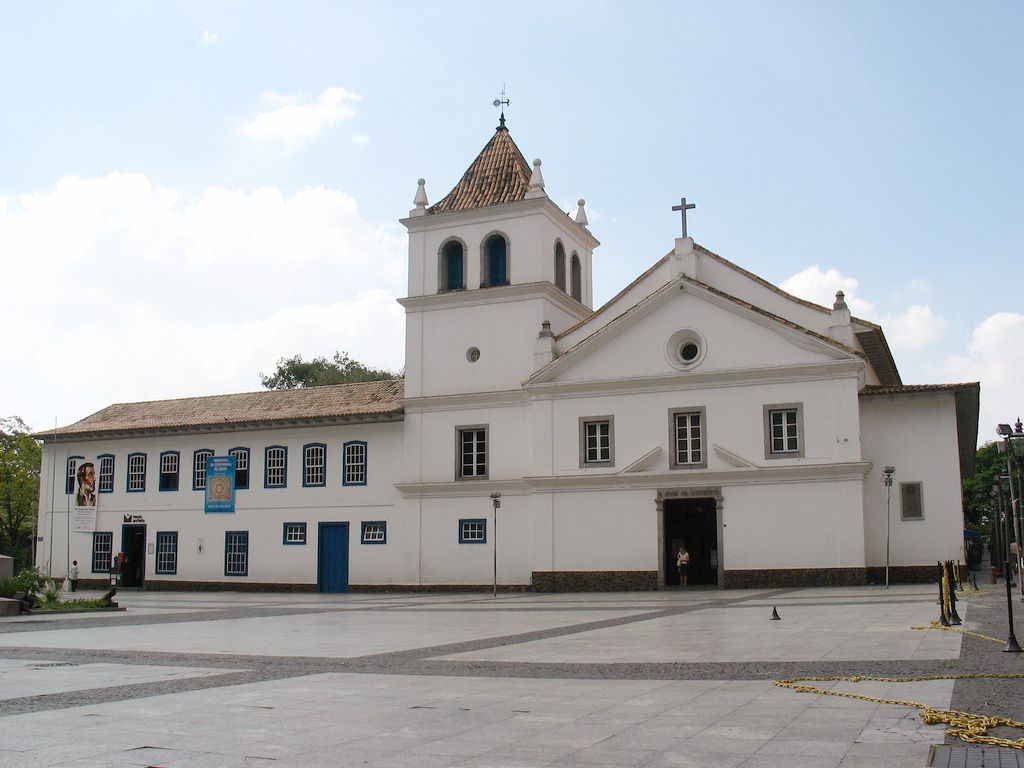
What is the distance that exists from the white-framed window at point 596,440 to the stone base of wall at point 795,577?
17.5 feet

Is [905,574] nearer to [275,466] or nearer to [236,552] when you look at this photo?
[275,466]

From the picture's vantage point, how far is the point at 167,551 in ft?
137

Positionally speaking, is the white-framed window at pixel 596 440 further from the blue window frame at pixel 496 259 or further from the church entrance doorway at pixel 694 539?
the blue window frame at pixel 496 259

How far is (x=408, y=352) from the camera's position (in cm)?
3822

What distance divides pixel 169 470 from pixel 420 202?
49.0 ft

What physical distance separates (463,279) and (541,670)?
88.4 ft

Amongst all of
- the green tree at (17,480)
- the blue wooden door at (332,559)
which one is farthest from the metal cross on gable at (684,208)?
the green tree at (17,480)

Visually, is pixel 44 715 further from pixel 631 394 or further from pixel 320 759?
pixel 631 394

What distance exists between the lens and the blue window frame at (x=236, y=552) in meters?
40.2

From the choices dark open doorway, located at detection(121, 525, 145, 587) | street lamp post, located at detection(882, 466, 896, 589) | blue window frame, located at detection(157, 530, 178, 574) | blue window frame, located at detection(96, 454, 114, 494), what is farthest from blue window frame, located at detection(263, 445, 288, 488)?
street lamp post, located at detection(882, 466, 896, 589)

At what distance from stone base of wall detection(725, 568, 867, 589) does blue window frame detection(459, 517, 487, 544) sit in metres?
8.58

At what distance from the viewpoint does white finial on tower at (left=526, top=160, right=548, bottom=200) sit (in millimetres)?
36875

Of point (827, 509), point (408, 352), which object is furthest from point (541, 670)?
point (408, 352)

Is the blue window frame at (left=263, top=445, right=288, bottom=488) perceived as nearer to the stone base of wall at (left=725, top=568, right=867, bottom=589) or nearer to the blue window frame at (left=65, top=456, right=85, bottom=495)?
the blue window frame at (left=65, top=456, right=85, bottom=495)
